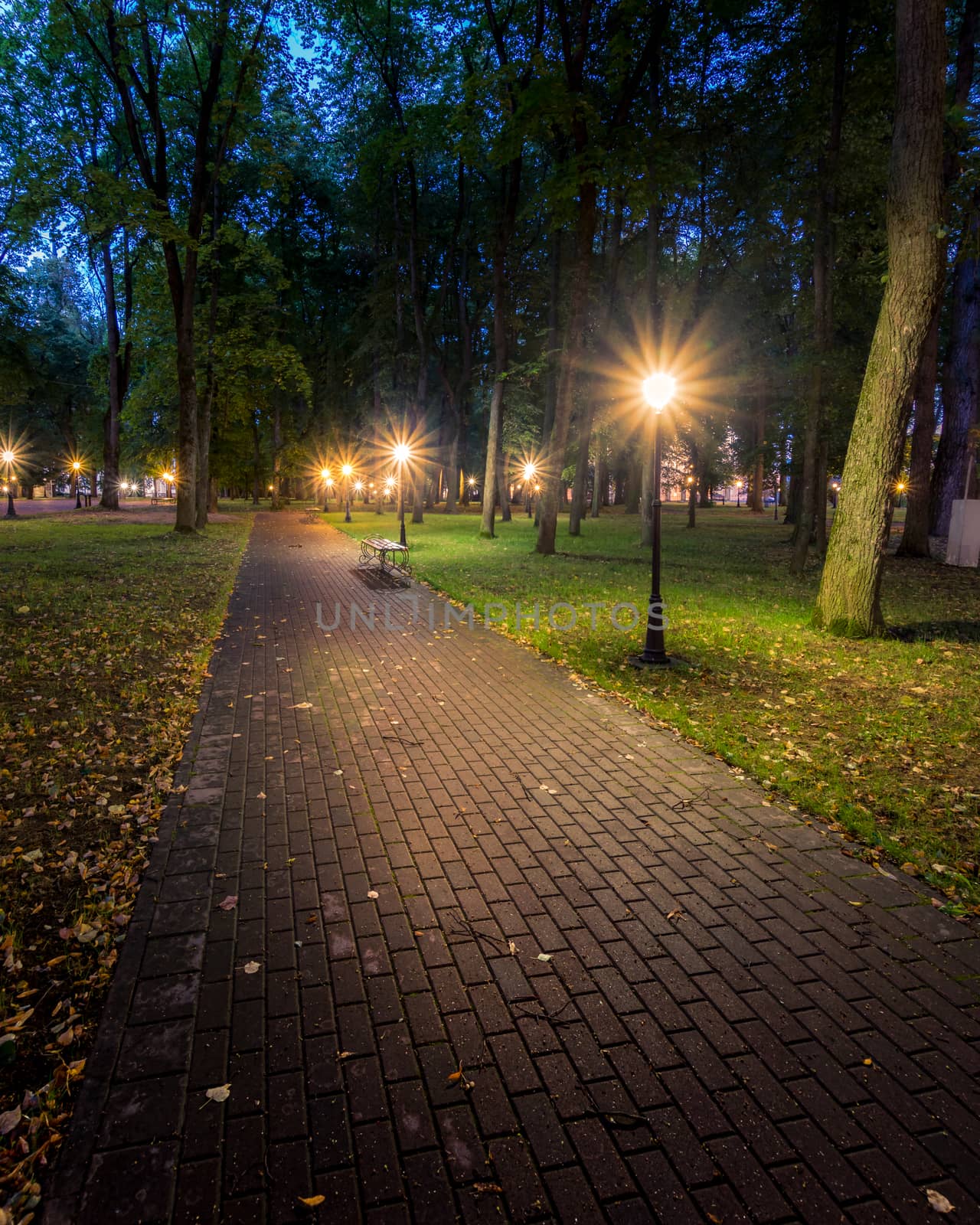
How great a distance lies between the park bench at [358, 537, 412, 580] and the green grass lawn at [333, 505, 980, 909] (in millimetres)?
473

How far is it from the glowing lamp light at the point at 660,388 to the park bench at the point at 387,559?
9112mm

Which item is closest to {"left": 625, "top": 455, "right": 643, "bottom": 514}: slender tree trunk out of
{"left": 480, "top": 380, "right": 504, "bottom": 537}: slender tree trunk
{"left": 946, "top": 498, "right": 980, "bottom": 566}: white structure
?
{"left": 480, "top": 380, "right": 504, "bottom": 537}: slender tree trunk

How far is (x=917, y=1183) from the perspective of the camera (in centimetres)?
227

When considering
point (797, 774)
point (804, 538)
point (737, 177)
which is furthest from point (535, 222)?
point (797, 774)

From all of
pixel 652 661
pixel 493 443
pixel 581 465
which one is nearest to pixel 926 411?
pixel 581 465

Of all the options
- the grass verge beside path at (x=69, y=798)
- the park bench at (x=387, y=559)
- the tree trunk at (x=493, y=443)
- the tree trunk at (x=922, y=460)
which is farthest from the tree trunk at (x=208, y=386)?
the tree trunk at (x=922, y=460)

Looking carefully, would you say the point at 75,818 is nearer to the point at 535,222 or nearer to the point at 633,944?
the point at 633,944

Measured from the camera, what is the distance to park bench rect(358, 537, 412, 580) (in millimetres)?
16656

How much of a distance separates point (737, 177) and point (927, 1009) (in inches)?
986

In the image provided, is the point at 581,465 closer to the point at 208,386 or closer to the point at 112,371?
the point at 208,386

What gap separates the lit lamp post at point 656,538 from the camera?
26.1 ft

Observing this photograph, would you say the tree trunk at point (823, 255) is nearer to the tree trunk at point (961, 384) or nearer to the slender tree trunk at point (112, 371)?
the tree trunk at point (961, 384)

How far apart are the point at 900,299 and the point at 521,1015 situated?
33.5ft

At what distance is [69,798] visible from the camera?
4.89 m
